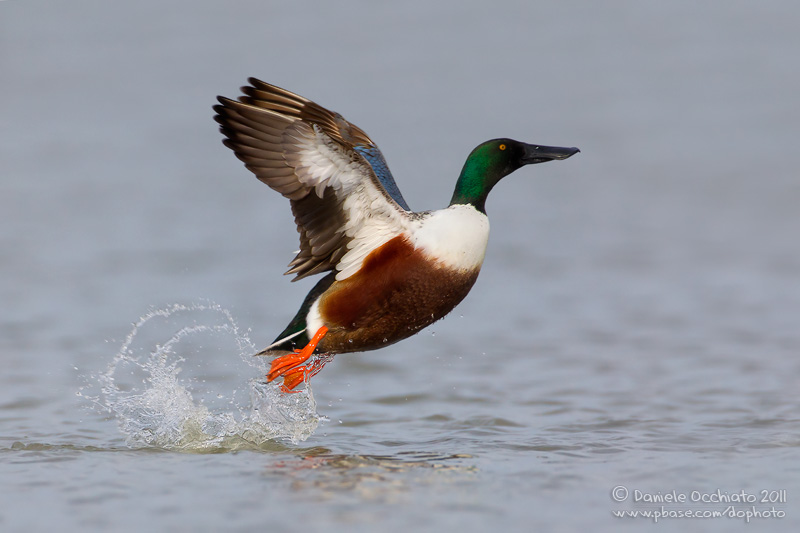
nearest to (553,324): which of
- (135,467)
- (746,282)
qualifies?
(746,282)

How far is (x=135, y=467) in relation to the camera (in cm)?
500

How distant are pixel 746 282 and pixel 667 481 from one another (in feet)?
18.0

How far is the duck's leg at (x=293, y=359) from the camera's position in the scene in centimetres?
552

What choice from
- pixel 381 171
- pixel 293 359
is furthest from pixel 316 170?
pixel 293 359

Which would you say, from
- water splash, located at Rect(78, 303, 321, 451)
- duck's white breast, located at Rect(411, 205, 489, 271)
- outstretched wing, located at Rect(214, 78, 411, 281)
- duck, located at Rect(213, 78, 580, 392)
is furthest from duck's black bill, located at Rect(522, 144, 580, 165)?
water splash, located at Rect(78, 303, 321, 451)

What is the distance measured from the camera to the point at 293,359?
5598mm

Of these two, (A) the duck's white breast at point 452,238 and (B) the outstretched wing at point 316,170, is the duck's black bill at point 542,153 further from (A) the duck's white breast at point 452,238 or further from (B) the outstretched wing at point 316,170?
(B) the outstretched wing at point 316,170

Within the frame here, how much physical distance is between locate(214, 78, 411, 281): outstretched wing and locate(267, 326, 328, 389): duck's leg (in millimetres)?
310

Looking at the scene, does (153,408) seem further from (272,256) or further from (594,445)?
(272,256)

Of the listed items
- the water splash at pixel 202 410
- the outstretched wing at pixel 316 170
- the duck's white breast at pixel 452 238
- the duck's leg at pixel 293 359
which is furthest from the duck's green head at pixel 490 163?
the water splash at pixel 202 410

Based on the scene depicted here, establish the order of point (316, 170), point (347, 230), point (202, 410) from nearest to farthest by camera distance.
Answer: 1. point (316, 170)
2. point (347, 230)
3. point (202, 410)

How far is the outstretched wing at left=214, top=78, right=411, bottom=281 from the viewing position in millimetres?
5227

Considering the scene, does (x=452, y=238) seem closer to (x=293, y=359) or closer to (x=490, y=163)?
(x=490, y=163)

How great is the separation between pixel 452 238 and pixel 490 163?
1.94 feet
